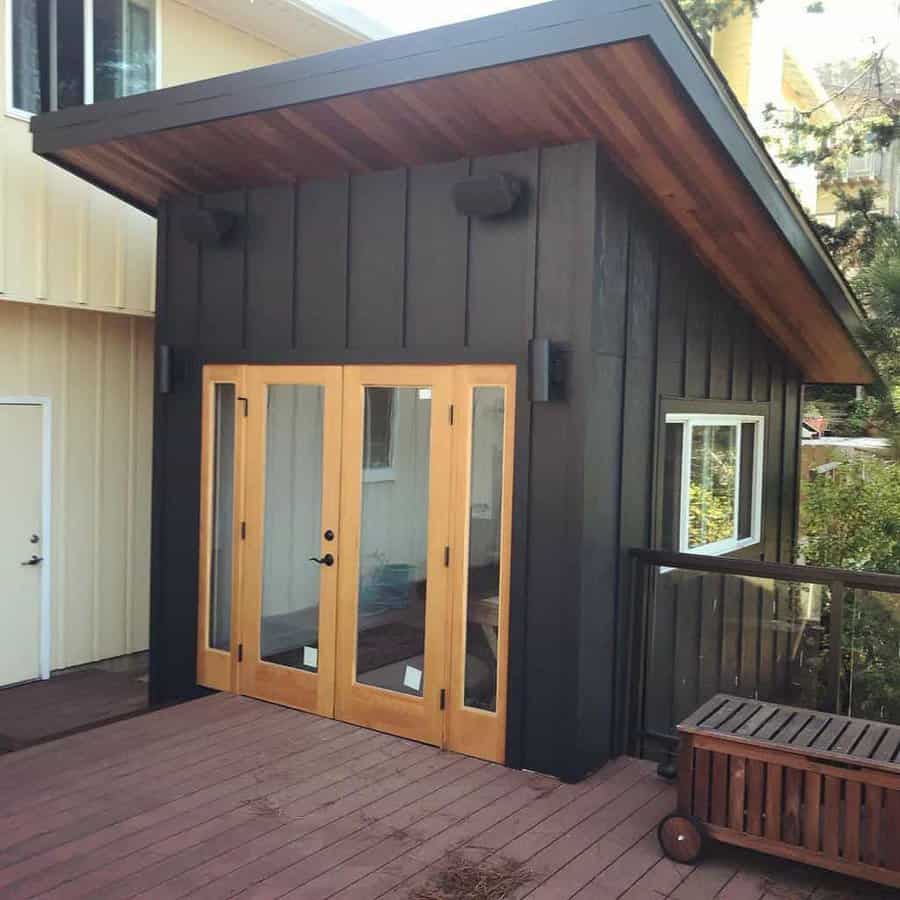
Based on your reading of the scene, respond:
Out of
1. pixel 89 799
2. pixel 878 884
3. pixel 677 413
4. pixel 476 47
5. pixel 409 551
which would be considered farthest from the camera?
→ pixel 677 413

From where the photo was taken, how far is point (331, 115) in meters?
4.52

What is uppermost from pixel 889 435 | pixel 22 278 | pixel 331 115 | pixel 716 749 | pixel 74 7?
pixel 74 7

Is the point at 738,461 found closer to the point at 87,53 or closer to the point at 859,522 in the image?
the point at 859,522

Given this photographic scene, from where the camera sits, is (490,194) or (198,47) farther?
(198,47)

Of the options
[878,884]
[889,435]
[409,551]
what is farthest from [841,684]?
[409,551]

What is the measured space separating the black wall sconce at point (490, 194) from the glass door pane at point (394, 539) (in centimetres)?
94

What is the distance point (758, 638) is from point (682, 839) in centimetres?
136

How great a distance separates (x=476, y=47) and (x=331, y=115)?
3.18ft

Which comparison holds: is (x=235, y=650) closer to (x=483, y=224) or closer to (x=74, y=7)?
(x=483, y=224)

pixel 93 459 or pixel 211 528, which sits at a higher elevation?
pixel 93 459

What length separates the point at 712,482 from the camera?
6.05 meters

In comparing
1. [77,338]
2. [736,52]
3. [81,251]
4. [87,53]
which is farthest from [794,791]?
[736,52]

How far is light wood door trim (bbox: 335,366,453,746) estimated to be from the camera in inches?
191

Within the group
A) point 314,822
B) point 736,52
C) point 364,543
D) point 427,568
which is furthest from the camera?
point 736,52
